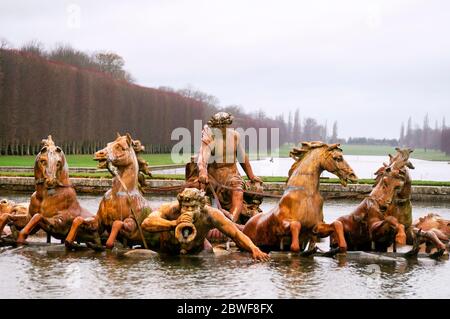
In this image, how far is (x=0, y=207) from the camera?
10.4 meters

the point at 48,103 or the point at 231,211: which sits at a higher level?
the point at 48,103

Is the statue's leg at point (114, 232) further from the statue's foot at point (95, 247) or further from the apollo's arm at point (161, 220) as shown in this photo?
the apollo's arm at point (161, 220)

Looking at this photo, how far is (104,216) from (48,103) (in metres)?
37.6

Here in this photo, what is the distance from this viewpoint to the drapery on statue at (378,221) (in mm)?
9070

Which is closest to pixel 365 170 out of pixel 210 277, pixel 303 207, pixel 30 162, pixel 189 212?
A: pixel 30 162

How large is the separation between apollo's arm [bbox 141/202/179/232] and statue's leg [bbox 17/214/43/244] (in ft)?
4.72

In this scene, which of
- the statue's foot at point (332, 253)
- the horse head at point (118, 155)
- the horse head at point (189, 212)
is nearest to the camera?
the horse head at point (189, 212)

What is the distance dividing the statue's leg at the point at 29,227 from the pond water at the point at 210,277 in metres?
0.41

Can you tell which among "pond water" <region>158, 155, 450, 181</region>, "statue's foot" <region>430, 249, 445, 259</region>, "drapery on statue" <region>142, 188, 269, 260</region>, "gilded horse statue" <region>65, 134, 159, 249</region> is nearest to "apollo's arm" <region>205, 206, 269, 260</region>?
"drapery on statue" <region>142, 188, 269, 260</region>

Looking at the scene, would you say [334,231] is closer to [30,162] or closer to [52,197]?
[52,197]

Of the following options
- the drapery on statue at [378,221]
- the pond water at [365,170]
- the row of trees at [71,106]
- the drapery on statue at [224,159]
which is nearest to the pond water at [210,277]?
the drapery on statue at [378,221]

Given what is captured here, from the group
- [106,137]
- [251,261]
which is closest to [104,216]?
[251,261]

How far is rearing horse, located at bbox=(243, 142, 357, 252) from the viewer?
8281 mm
